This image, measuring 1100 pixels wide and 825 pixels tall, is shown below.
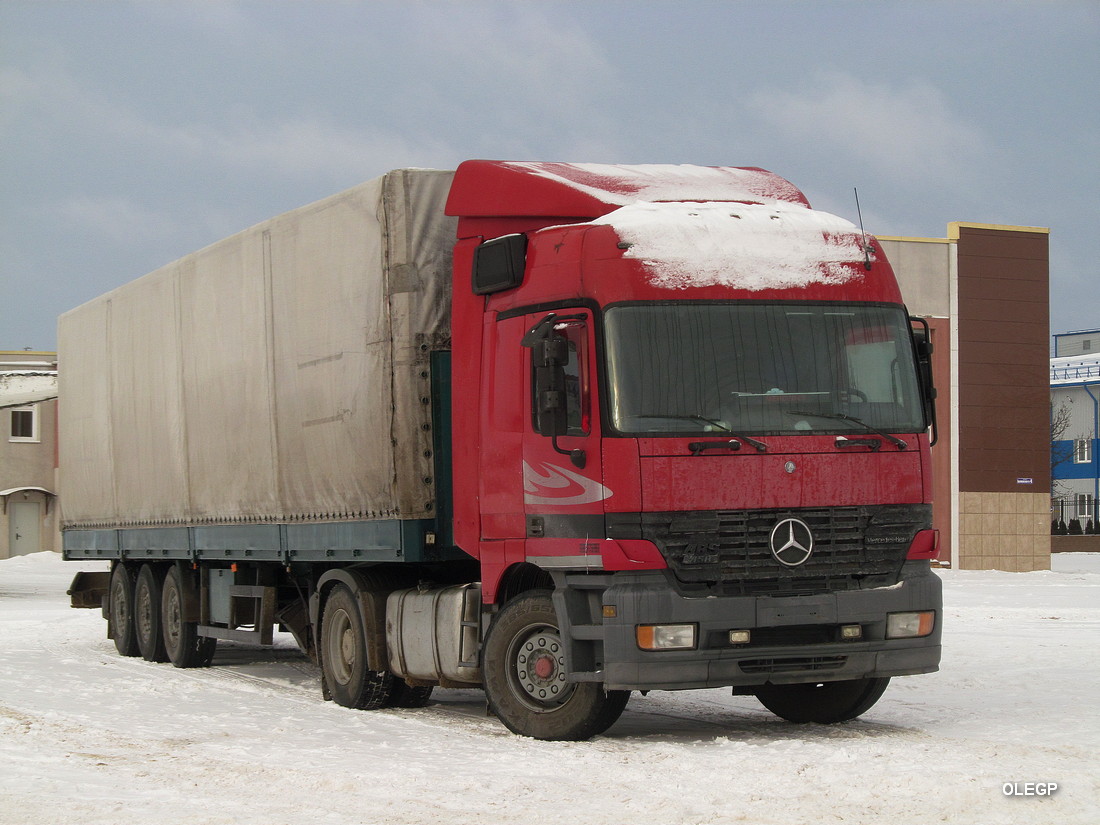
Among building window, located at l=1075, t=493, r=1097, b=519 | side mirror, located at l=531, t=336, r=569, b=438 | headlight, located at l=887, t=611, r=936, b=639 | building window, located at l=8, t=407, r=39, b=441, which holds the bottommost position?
building window, located at l=1075, t=493, r=1097, b=519

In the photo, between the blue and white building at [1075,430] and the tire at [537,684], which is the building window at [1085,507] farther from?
the tire at [537,684]

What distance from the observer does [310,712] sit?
1221cm

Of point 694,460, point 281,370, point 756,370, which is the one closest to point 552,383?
point 694,460

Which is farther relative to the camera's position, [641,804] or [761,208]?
[761,208]

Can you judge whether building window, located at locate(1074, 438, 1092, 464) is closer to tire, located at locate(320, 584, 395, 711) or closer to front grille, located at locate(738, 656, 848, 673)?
tire, located at locate(320, 584, 395, 711)

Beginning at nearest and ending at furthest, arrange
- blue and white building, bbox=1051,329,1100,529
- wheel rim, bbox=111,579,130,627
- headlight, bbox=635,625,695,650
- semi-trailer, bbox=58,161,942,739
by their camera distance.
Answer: headlight, bbox=635,625,695,650 → semi-trailer, bbox=58,161,942,739 → wheel rim, bbox=111,579,130,627 → blue and white building, bbox=1051,329,1100,529

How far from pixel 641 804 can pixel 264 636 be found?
24.6 feet

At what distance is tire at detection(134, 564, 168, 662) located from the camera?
57.2 ft

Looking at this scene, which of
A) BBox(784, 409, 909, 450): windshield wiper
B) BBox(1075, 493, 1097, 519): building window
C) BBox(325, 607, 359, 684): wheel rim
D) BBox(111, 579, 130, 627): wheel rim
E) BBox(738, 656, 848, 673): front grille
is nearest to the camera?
BBox(738, 656, 848, 673): front grille

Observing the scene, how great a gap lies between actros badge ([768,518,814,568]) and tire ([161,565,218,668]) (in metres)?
8.61

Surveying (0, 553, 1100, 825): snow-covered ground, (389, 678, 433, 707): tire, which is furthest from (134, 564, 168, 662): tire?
(389, 678, 433, 707): tire

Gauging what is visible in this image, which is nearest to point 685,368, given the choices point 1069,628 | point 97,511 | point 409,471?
point 409,471

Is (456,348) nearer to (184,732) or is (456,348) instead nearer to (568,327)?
(568,327)

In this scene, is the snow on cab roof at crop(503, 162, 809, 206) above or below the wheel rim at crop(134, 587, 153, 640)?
above
